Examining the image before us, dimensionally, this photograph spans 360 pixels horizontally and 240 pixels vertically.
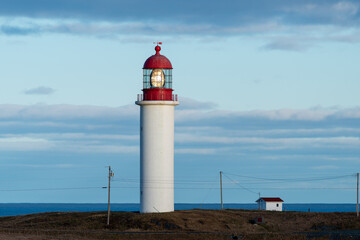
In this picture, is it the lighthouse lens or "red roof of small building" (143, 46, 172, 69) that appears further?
the lighthouse lens

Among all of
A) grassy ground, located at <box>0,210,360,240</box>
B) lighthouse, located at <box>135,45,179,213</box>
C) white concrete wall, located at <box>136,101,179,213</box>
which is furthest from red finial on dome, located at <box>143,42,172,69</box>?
grassy ground, located at <box>0,210,360,240</box>

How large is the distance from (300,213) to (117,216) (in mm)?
18019

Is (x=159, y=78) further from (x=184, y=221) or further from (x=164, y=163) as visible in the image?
(x=184, y=221)

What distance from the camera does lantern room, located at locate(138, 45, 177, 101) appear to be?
2334 inches

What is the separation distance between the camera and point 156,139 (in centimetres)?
5866

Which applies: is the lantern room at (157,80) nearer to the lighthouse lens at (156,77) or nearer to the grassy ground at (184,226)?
the lighthouse lens at (156,77)

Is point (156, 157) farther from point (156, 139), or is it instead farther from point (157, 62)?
point (157, 62)

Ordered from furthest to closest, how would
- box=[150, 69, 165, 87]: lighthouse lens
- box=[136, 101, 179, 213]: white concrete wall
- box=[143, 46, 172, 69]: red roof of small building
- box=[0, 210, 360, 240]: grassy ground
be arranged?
box=[150, 69, 165, 87]: lighthouse lens
box=[143, 46, 172, 69]: red roof of small building
box=[136, 101, 179, 213]: white concrete wall
box=[0, 210, 360, 240]: grassy ground

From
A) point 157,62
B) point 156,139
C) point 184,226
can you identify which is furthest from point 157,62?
point 184,226

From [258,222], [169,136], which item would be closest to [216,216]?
[258,222]

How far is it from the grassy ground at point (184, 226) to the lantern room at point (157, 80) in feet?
34.6

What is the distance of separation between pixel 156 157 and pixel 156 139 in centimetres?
160

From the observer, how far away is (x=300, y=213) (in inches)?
2511

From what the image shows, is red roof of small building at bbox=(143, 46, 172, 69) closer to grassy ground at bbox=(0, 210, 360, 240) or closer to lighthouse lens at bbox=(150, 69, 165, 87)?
lighthouse lens at bbox=(150, 69, 165, 87)
